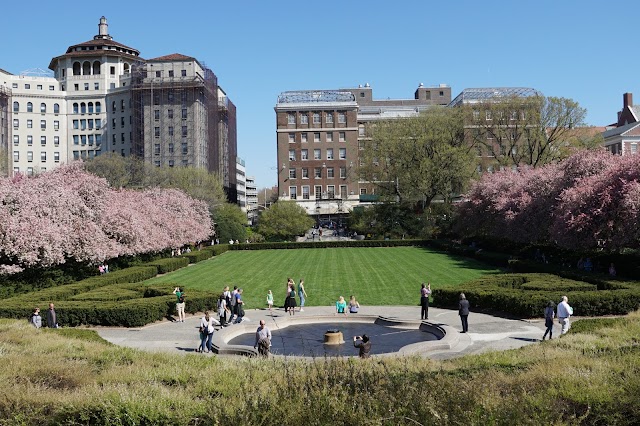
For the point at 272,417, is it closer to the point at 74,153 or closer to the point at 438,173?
the point at 438,173

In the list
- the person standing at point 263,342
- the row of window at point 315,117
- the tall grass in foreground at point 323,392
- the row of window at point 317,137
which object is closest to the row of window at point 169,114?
the row of window at point 315,117

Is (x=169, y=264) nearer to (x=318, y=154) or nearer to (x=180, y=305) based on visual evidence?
(x=180, y=305)

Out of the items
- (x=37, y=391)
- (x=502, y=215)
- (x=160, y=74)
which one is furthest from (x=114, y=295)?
(x=160, y=74)

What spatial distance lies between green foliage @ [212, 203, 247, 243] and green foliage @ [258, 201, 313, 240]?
9.24 feet

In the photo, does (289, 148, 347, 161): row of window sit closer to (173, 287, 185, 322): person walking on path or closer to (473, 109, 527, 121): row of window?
(473, 109, 527, 121): row of window

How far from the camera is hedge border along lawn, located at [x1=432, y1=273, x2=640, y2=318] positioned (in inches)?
985

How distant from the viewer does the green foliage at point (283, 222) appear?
83.2 metres

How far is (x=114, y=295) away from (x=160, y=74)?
84.5m

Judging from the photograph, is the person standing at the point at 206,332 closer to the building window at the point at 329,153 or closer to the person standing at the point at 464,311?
the person standing at the point at 464,311

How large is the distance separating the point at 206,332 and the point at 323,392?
12.2 metres

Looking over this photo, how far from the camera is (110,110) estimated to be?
116 metres

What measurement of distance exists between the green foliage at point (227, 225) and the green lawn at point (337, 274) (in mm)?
20544

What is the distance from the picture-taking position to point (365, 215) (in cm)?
8275

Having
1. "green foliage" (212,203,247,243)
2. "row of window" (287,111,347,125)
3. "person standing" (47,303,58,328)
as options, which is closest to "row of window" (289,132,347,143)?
"row of window" (287,111,347,125)
